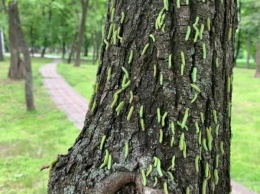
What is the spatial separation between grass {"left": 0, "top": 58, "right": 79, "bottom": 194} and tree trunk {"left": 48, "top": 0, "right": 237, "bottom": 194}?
10.00ft

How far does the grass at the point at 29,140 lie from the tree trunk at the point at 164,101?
10.00ft

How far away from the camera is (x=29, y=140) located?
7.31 metres

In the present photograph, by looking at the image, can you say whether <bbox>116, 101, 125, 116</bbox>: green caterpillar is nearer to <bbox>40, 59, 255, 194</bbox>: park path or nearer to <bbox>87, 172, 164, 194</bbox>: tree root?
<bbox>87, 172, 164, 194</bbox>: tree root

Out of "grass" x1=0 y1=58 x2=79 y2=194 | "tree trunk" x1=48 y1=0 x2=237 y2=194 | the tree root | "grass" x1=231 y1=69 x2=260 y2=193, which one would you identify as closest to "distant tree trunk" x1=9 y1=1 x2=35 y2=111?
"grass" x1=0 y1=58 x2=79 y2=194

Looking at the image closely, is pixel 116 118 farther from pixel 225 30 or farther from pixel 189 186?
pixel 225 30

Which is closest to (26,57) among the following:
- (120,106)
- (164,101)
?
(120,106)

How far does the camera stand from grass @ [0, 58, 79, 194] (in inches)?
198

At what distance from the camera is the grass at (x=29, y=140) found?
5.02m

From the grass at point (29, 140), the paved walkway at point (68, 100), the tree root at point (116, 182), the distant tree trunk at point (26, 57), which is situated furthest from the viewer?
the paved walkway at point (68, 100)

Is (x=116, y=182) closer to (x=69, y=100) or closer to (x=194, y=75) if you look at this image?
(x=194, y=75)

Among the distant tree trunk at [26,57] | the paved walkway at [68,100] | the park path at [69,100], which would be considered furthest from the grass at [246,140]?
the distant tree trunk at [26,57]

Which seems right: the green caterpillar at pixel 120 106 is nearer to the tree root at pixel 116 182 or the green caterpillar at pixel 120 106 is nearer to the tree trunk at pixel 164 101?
the tree trunk at pixel 164 101

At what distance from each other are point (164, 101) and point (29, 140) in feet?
19.9

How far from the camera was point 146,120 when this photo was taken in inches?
70.1
